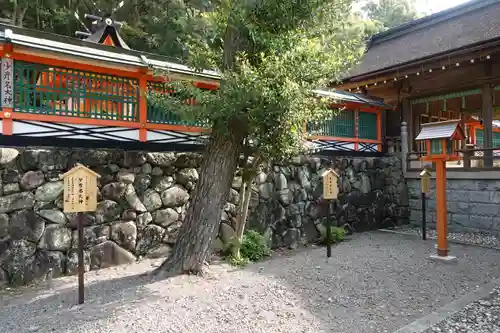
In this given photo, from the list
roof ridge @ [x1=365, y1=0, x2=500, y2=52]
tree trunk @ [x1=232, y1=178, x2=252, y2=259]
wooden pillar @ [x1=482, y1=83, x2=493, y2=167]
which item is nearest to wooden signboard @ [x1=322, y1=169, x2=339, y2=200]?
tree trunk @ [x1=232, y1=178, x2=252, y2=259]

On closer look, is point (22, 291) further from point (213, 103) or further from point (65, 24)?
point (65, 24)

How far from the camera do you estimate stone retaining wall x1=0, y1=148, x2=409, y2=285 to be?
16.3 feet

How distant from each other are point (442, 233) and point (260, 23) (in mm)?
4790

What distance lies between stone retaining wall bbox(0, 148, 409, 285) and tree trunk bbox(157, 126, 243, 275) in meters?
1.19

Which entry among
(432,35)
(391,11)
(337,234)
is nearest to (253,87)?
(337,234)

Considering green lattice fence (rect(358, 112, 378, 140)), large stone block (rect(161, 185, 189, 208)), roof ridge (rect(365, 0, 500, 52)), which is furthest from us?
roof ridge (rect(365, 0, 500, 52))

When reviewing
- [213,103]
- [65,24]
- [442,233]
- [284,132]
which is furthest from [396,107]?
[65,24]

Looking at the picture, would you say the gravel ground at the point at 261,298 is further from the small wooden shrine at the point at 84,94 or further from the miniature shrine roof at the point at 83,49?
the miniature shrine roof at the point at 83,49

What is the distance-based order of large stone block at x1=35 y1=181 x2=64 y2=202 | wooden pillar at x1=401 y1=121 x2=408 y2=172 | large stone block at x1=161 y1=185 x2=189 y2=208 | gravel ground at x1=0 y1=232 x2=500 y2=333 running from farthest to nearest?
Answer: wooden pillar at x1=401 y1=121 x2=408 y2=172
large stone block at x1=161 y1=185 x2=189 y2=208
large stone block at x1=35 y1=181 x2=64 y2=202
gravel ground at x1=0 y1=232 x2=500 y2=333

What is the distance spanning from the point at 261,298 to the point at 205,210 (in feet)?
4.63

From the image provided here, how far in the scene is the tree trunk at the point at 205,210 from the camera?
198 inches

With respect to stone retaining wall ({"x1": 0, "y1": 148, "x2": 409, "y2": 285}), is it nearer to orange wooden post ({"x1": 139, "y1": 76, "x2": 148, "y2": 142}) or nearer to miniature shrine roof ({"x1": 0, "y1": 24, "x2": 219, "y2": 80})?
orange wooden post ({"x1": 139, "y1": 76, "x2": 148, "y2": 142})

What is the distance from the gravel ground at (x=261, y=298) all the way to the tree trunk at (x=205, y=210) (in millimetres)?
261

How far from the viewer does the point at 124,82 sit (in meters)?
6.11
